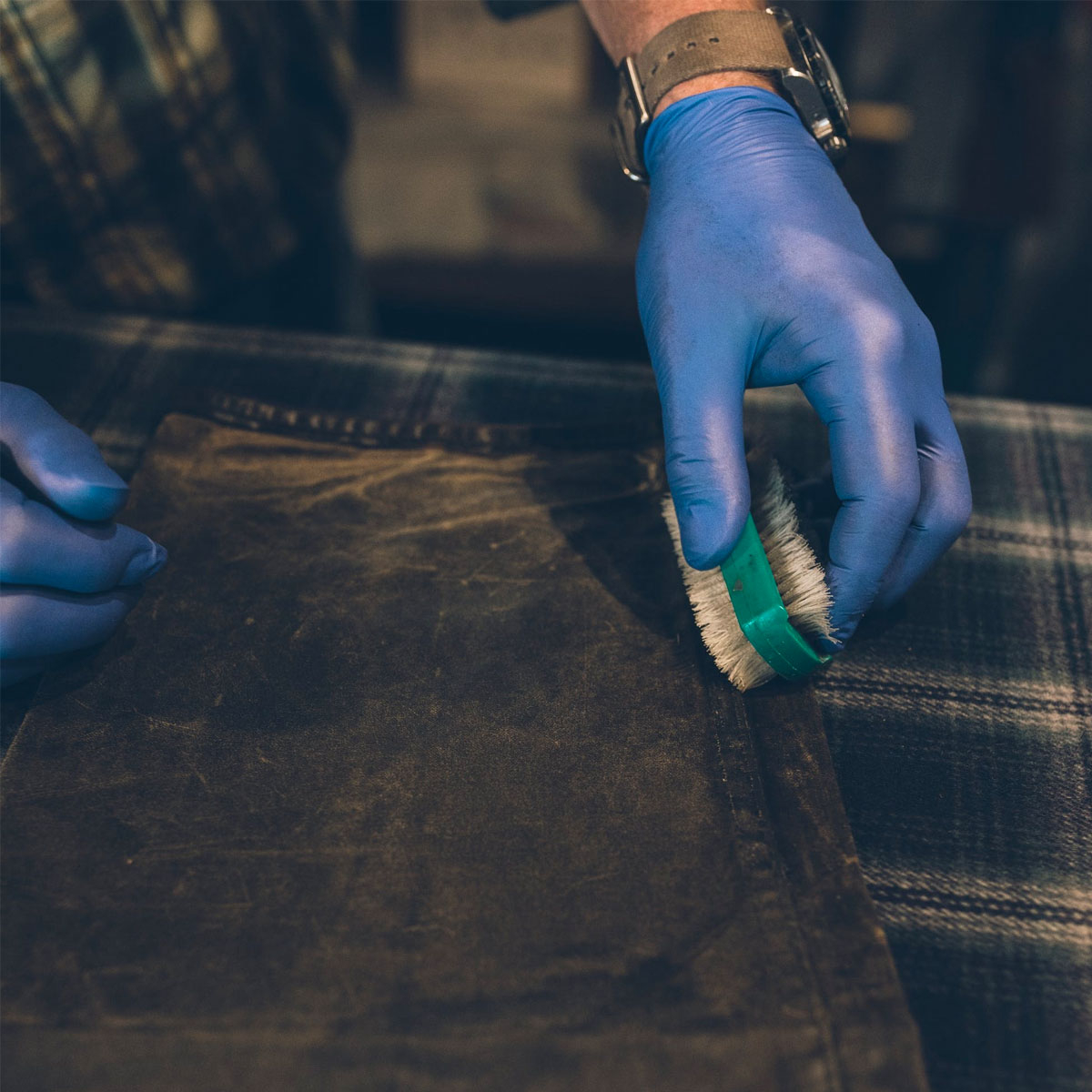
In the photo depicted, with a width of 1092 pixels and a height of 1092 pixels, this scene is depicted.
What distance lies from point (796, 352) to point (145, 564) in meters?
0.66

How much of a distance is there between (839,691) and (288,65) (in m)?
1.27

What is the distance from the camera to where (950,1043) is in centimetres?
62

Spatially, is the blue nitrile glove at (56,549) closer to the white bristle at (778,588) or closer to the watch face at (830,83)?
the white bristle at (778,588)

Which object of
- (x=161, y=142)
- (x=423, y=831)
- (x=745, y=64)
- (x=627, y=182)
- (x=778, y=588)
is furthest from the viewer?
(x=627, y=182)

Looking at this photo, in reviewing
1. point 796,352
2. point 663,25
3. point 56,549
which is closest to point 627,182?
point 663,25

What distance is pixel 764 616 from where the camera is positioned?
71 centimetres

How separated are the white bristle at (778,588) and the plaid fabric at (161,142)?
3.05 feet

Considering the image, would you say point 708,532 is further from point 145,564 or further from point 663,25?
point 663,25

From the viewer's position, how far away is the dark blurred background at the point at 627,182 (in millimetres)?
2127

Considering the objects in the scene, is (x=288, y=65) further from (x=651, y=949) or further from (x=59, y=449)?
(x=651, y=949)

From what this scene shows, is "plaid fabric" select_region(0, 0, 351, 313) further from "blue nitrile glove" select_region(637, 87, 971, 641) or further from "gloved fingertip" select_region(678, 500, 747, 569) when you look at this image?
"gloved fingertip" select_region(678, 500, 747, 569)

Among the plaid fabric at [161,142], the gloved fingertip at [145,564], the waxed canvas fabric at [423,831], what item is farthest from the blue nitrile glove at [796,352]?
the plaid fabric at [161,142]

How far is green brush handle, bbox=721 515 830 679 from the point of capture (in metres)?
0.71

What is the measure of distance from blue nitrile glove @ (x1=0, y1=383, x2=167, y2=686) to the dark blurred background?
1.45 meters
